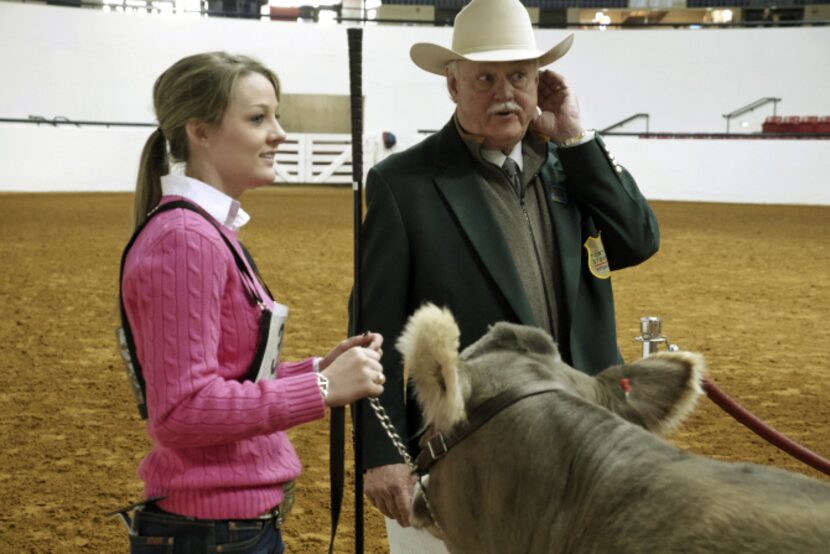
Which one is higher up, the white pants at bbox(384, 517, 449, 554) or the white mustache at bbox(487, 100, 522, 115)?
the white mustache at bbox(487, 100, 522, 115)

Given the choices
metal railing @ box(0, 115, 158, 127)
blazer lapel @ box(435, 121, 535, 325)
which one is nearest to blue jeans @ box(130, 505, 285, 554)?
blazer lapel @ box(435, 121, 535, 325)

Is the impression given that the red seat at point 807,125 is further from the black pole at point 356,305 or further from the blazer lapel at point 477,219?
the black pole at point 356,305

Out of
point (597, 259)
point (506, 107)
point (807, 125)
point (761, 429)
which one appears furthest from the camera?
point (807, 125)

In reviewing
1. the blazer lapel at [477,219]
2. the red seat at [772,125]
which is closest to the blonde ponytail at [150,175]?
the blazer lapel at [477,219]

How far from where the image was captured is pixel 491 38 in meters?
2.51

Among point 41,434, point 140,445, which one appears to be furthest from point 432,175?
point 41,434

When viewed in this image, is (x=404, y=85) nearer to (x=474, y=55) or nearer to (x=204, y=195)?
(x=474, y=55)

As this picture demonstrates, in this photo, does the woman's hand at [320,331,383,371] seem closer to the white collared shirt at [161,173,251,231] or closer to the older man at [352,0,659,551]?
the white collared shirt at [161,173,251,231]

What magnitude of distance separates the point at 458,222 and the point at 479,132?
251 mm

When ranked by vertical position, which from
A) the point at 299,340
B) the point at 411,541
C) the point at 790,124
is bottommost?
the point at 299,340

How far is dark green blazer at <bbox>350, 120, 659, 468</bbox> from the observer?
240 cm

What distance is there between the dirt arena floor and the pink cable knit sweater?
0.93 ft

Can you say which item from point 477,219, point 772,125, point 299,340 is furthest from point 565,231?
point 772,125

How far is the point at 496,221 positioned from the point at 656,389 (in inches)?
31.0
